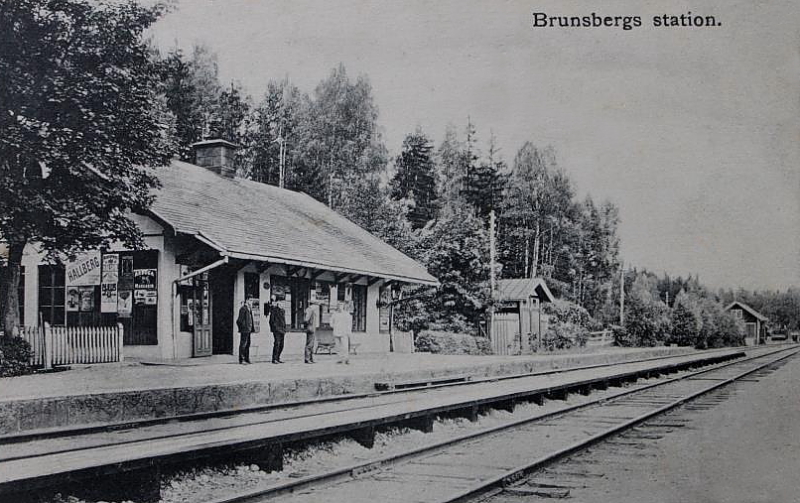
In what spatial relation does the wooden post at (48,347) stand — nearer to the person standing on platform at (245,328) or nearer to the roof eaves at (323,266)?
the roof eaves at (323,266)

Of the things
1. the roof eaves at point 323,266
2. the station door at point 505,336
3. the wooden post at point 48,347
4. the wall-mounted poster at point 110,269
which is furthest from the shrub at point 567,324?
the wall-mounted poster at point 110,269

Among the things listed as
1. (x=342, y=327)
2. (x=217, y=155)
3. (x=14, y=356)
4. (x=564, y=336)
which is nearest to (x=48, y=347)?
(x=14, y=356)

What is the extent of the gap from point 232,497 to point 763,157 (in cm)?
418

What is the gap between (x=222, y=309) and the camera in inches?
537

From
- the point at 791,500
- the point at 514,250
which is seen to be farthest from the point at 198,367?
the point at 791,500

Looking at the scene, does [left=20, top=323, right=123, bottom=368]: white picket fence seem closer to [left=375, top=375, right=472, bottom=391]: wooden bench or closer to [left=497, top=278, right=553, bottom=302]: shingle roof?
[left=375, top=375, right=472, bottom=391]: wooden bench

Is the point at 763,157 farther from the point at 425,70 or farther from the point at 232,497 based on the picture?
the point at 232,497

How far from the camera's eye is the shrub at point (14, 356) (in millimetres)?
8828

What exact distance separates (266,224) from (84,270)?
3.11 metres

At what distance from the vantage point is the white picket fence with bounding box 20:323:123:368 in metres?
9.97

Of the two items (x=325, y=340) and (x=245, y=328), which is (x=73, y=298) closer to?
(x=245, y=328)

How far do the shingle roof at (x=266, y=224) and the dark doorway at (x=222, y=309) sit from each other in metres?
0.93

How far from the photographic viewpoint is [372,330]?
18000 millimetres

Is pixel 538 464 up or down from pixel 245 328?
down
